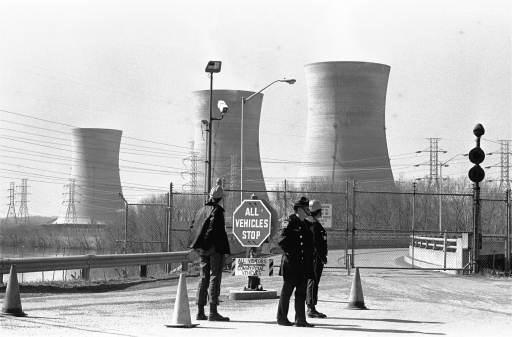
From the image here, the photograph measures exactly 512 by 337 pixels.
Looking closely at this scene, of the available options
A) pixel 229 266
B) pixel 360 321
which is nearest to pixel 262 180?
pixel 229 266

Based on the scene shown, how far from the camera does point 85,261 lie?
18.3m

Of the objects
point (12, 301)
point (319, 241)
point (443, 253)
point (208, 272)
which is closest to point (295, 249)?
point (208, 272)

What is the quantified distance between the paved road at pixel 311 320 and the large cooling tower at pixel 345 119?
3235 centimetres

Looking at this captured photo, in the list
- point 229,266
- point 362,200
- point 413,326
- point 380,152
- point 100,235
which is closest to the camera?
point 413,326

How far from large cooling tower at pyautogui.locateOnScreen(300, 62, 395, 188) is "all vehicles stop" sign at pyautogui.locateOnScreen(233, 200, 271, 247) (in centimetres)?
3607

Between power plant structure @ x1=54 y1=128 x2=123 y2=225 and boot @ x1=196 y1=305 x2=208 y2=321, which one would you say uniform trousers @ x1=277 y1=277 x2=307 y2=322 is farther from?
power plant structure @ x1=54 y1=128 x2=123 y2=225

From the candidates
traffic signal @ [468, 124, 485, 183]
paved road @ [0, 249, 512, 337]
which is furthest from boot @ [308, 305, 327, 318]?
traffic signal @ [468, 124, 485, 183]

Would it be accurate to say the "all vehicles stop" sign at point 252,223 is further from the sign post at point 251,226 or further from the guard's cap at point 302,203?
the guard's cap at point 302,203

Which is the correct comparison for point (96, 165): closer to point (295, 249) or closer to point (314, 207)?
point (314, 207)

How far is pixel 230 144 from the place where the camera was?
61469 millimetres

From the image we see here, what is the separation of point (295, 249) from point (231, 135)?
1989 inches

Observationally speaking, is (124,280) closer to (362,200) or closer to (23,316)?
(23,316)

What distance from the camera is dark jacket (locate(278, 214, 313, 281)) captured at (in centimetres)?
1043

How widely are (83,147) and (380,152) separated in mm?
30219
